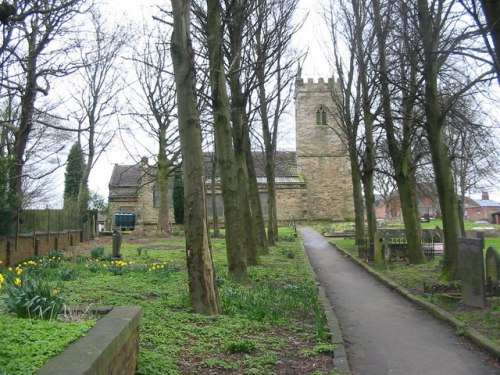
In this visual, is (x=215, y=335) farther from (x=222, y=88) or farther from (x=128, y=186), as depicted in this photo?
(x=128, y=186)

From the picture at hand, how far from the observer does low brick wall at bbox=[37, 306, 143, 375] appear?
3.15 meters

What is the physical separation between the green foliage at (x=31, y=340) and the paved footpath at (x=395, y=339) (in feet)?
11.3

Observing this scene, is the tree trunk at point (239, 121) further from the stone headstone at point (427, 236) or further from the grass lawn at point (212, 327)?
the stone headstone at point (427, 236)

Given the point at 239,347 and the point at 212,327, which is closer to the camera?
the point at 239,347

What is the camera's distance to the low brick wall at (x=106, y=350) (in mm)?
3150

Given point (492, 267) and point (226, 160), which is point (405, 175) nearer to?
point (492, 267)

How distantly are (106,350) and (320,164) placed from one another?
48.7 meters

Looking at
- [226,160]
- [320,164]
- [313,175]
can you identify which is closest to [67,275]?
[226,160]

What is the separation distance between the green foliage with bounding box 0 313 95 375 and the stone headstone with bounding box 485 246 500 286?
8086mm

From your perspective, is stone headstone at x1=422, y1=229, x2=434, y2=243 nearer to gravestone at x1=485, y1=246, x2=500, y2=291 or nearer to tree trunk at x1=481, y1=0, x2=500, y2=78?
gravestone at x1=485, y1=246, x2=500, y2=291

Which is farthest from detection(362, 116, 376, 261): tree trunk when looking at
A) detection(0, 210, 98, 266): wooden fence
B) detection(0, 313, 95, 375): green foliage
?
detection(0, 313, 95, 375): green foliage

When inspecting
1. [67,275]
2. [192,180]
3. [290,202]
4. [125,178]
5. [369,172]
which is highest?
[125,178]

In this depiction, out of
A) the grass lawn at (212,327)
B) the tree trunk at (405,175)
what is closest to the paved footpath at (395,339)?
the grass lawn at (212,327)

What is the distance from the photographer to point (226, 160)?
1168 centimetres
